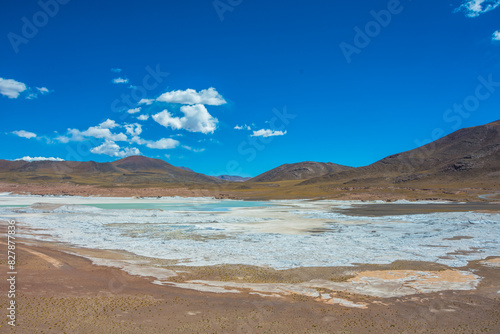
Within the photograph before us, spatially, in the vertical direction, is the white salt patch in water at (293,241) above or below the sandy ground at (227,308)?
above

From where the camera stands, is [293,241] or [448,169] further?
[448,169]

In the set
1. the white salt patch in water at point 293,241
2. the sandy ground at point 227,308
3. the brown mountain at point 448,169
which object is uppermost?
the brown mountain at point 448,169

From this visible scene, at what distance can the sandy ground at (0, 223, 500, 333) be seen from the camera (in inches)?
439

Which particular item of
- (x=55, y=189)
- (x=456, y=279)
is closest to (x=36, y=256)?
(x=456, y=279)

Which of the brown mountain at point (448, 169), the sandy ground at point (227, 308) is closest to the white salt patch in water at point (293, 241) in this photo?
the sandy ground at point (227, 308)

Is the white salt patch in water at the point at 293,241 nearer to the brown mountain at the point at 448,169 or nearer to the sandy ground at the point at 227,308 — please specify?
the sandy ground at the point at 227,308

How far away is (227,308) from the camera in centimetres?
1280

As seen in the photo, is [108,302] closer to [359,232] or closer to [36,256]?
[36,256]

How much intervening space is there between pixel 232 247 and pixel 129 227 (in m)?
16.7

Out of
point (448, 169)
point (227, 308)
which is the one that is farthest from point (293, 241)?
point (448, 169)

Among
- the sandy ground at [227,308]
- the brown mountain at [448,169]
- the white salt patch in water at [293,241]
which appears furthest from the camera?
the brown mountain at [448,169]

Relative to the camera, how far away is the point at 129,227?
122 feet

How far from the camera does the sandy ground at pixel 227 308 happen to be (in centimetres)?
1114

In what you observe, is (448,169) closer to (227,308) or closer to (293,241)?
(293,241)
